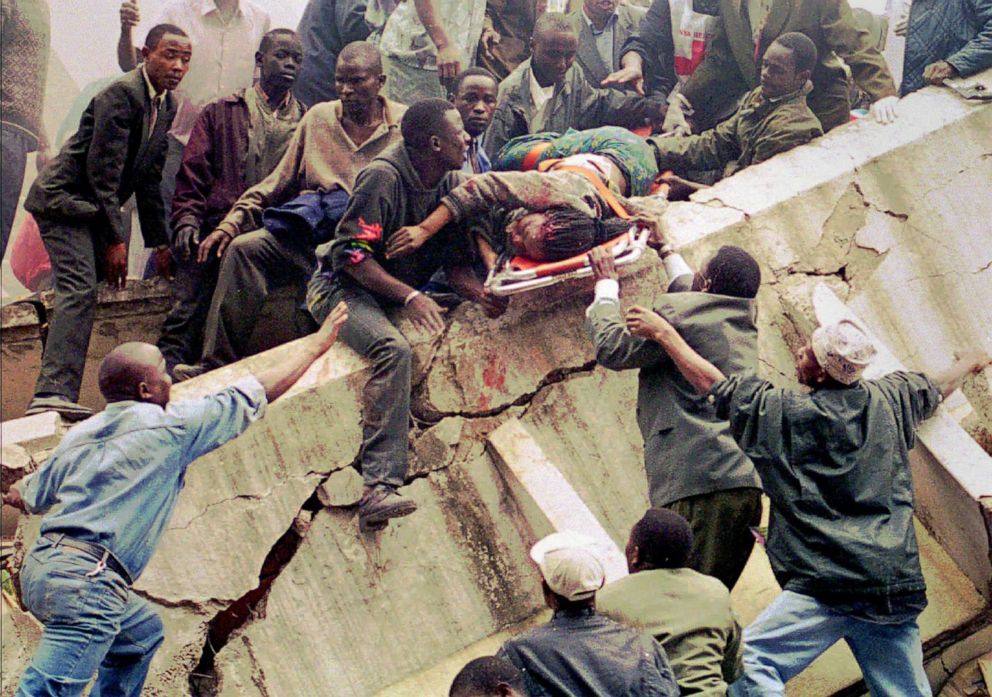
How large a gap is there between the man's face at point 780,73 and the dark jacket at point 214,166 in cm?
222

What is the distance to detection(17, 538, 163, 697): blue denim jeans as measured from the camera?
4.74m

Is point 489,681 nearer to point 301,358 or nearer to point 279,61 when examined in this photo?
point 301,358

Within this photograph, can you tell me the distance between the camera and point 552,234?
6.01 meters

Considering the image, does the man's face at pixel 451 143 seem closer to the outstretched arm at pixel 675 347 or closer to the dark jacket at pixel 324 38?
the dark jacket at pixel 324 38

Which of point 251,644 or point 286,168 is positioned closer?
point 251,644

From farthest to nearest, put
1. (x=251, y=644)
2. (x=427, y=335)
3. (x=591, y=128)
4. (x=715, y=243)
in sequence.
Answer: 1. (x=591, y=128)
2. (x=715, y=243)
3. (x=427, y=335)
4. (x=251, y=644)

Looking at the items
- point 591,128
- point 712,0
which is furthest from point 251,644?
point 712,0

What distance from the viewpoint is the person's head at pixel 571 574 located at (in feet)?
14.0

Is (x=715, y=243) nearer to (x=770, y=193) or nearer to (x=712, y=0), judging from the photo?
(x=770, y=193)

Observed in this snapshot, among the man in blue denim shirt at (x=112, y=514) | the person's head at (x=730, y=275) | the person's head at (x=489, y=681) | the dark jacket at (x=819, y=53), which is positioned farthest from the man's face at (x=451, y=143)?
the person's head at (x=489, y=681)

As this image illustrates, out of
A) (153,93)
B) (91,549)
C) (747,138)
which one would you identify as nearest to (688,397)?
(747,138)

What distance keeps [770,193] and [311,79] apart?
2234 millimetres

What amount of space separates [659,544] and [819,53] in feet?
10.6

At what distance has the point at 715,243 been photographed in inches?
251
